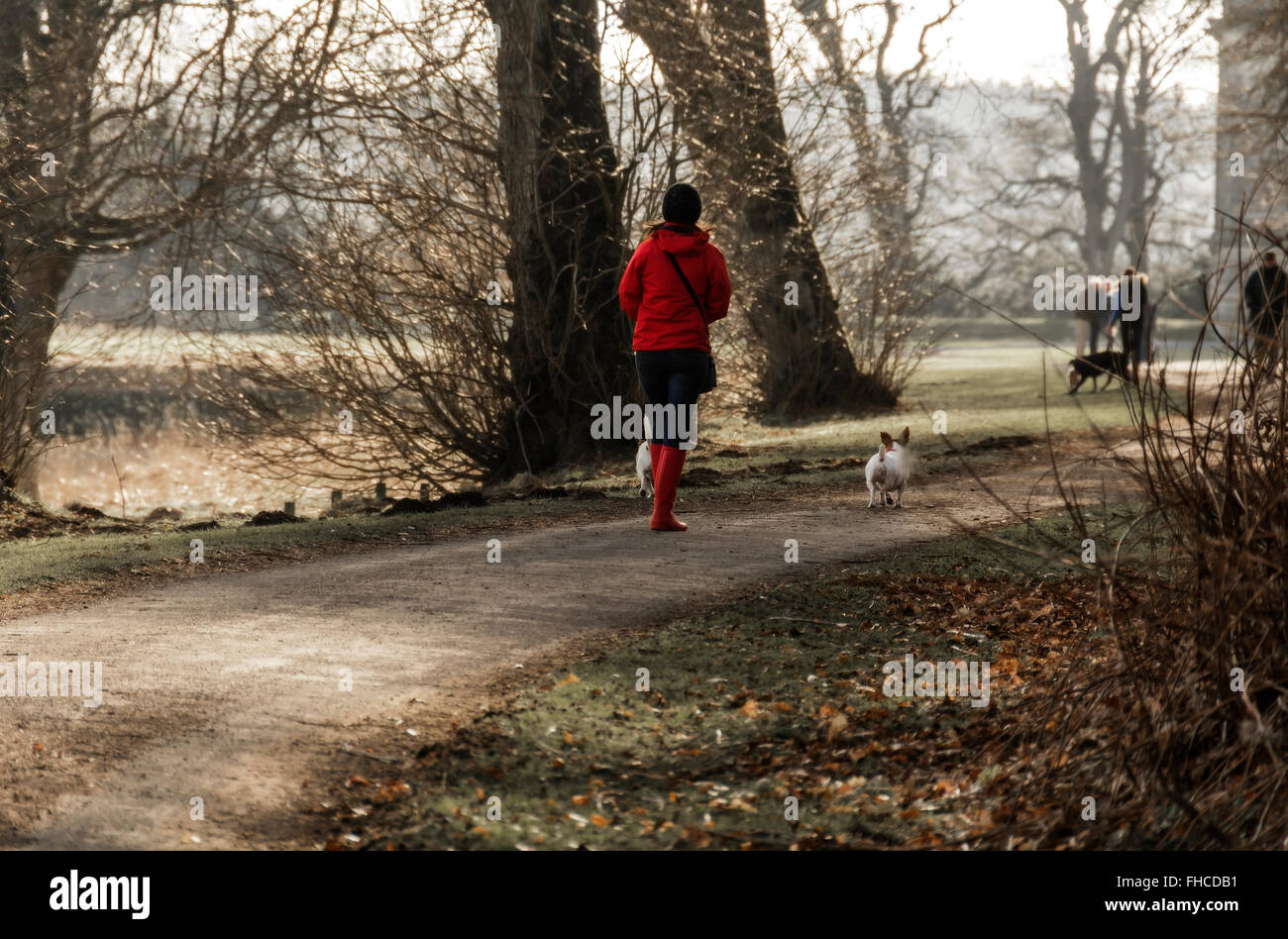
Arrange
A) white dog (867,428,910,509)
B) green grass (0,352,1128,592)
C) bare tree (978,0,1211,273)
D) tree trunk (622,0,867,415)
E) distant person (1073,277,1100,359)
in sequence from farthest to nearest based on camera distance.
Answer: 1. bare tree (978,0,1211,273)
2. distant person (1073,277,1100,359)
3. tree trunk (622,0,867,415)
4. white dog (867,428,910,509)
5. green grass (0,352,1128,592)

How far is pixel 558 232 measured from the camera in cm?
1482

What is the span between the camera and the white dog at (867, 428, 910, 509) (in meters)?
11.2

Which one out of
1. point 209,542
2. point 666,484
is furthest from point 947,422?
point 209,542

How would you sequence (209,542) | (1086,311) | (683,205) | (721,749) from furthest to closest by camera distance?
(1086,311), (209,542), (683,205), (721,749)

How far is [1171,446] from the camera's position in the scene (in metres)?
5.89

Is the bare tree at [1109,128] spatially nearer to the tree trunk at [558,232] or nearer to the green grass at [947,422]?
the green grass at [947,422]

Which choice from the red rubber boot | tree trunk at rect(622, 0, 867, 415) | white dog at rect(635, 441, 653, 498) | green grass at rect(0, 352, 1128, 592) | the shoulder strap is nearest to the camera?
the shoulder strap

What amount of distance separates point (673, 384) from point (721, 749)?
4.26 m

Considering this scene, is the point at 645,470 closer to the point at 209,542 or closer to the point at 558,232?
the point at 209,542

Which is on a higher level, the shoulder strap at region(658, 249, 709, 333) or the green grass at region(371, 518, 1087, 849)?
the shoulder strap at region(658, 249, 709, 333)

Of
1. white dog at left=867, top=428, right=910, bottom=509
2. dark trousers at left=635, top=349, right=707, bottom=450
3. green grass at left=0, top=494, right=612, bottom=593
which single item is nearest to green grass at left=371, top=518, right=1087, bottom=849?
dark trousers at left=635, top=349, right=707, bottom=450

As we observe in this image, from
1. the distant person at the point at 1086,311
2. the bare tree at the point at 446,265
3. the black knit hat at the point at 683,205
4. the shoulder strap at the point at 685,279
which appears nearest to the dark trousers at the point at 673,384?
the shoulder strap at the point at 685,279

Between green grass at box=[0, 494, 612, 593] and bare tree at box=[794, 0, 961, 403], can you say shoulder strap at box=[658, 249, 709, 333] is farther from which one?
bare tree at box=[794, 0, 961, 403]
